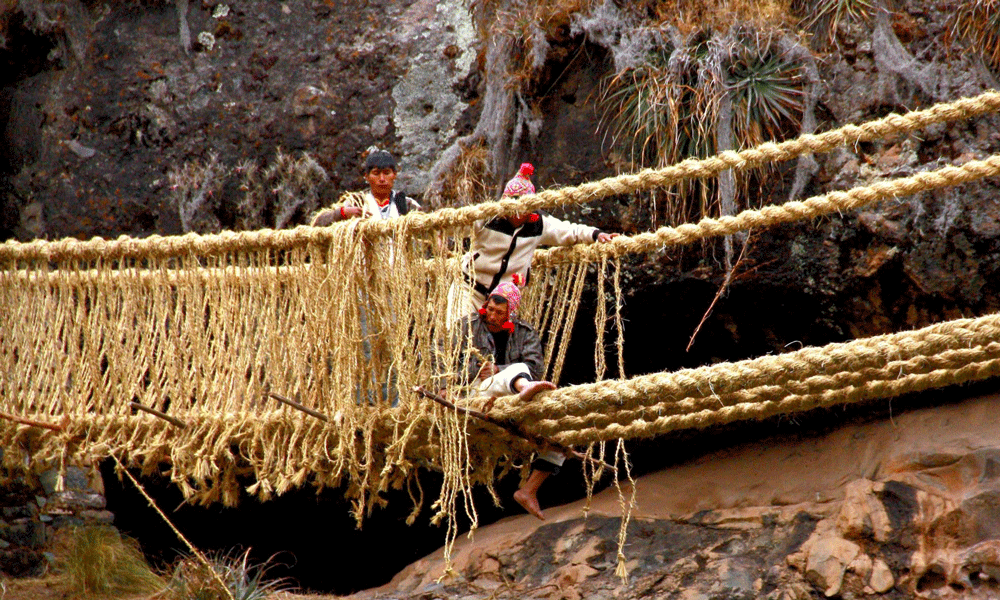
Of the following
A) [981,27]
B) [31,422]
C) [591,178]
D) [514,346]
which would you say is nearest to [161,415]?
[31,422]

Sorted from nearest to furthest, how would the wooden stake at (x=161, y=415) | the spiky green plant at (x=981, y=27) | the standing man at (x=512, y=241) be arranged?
the wooden stake at (x=161, y=415) → the standing man at (x=512, y=241) → the spiky green plant at (x=981, y=27)

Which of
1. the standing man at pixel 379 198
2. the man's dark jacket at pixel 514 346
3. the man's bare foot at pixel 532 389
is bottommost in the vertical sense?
the man's bare foot at pixel 532 389

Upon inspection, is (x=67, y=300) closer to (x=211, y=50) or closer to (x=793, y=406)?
(x=211, y=50)

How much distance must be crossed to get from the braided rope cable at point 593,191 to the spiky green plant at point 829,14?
1.40m

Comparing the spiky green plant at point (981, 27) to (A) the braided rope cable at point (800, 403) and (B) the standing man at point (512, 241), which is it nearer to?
(B) the standing man at point (512, 241)

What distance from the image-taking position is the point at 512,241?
3.51 m

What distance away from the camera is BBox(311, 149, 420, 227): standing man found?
12.4 ft

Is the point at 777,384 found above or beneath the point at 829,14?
beneath

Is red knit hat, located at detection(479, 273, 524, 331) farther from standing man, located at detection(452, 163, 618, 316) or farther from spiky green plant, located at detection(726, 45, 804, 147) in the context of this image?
spiky green plant, located at detection(726, 45, 804, 147)

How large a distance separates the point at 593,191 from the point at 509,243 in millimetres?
607

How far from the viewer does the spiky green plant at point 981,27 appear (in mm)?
4102

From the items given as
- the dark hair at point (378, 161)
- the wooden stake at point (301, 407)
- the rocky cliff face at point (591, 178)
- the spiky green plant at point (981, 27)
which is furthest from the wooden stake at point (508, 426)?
the spiky green plant at point (981, 27)

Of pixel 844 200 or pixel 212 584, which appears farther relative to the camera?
pixel 212 584

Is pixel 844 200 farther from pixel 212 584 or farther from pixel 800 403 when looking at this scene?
pixel 212 584
